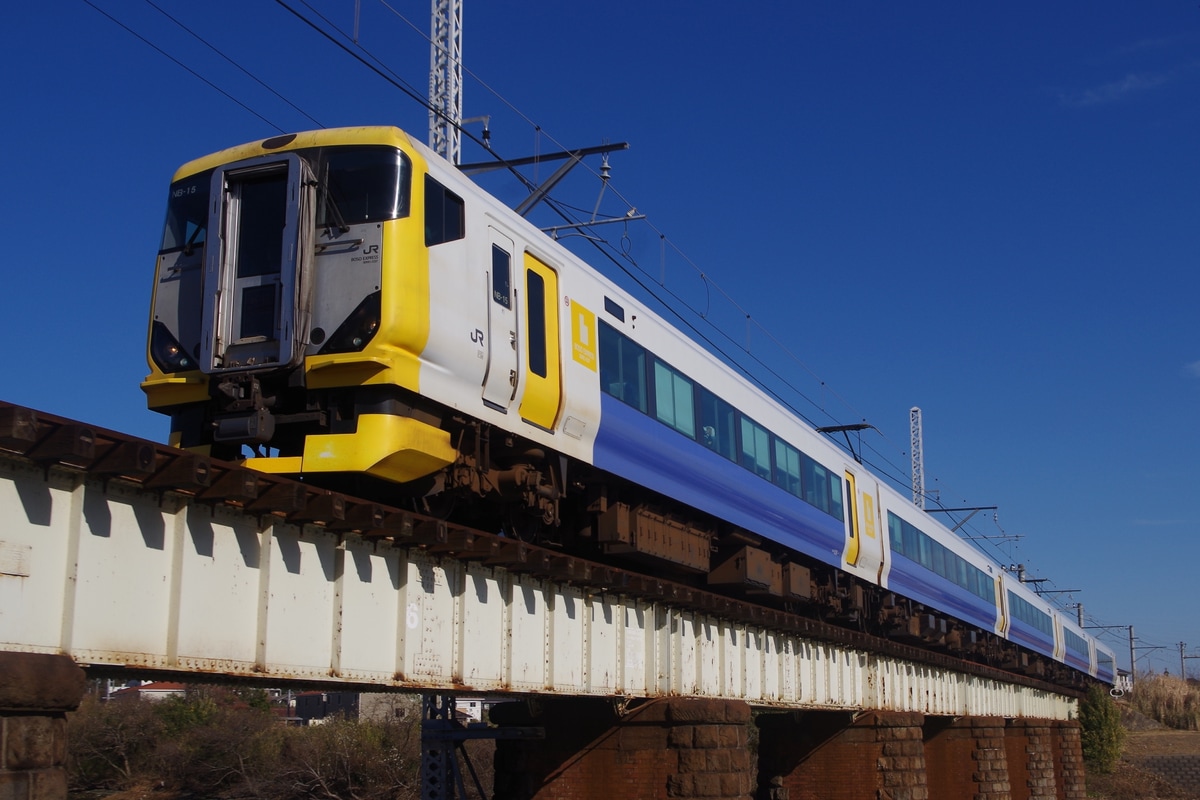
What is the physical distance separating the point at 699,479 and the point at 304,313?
6017 millimetres

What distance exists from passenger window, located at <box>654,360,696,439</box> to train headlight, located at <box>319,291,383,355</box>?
4740 mm

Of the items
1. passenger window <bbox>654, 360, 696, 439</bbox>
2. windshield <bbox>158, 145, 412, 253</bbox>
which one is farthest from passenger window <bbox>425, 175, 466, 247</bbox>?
passenger window <bbox>654, 360, 696, 439</bbox>

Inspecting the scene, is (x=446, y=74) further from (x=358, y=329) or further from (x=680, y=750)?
(x=680, y=750)

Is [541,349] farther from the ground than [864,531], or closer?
farther from the ground

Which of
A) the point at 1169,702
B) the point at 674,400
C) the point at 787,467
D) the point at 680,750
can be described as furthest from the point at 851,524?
the point at 1169,702

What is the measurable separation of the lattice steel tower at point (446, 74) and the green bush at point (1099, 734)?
149 ft

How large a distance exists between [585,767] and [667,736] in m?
1.31

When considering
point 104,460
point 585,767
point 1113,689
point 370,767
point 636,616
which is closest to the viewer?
point 104,460

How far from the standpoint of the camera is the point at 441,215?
8961mm

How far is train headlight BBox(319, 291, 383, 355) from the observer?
816 cm

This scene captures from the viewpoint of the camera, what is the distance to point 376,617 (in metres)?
8.34

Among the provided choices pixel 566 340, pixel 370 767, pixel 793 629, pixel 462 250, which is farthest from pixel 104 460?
pixel 370 767

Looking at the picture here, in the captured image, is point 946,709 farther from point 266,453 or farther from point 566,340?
point 266,453

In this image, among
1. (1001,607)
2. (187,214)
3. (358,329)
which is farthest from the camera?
(1001,607)
